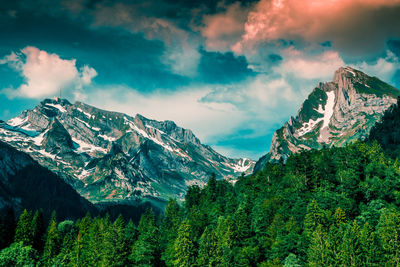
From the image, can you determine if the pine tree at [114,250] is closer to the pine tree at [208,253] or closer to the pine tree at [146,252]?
the pine tree at [146,252]

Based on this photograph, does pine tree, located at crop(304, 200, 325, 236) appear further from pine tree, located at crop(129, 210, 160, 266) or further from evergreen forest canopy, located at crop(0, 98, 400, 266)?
pine tree, located at crop(129, 210, 160, 266)

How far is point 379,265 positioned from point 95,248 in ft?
251

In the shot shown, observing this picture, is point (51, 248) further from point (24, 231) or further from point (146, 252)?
point (146, 252)

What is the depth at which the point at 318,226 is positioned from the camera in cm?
7356

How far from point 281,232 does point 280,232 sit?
0.37m

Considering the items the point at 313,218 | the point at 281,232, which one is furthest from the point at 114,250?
the point at 313,218

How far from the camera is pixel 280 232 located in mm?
80750

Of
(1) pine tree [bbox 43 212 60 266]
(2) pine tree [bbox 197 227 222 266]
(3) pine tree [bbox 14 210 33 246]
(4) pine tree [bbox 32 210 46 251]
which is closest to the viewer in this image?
(2) pine tree [bbox 197 227 222 266]

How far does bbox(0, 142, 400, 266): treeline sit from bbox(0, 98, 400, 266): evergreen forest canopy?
0.81 ft

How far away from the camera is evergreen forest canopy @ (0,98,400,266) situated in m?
69.0

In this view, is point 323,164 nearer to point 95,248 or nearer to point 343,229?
point 343,229

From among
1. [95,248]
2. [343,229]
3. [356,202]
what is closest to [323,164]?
[356,202]

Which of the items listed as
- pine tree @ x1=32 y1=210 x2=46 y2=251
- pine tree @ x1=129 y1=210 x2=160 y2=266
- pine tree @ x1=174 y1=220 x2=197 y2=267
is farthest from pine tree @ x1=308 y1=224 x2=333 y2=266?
pine tree @ x1=32 y1=210 x2=46 y2=251

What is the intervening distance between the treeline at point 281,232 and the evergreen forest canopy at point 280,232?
0.81 feet
